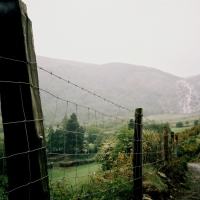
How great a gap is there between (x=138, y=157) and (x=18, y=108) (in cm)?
316

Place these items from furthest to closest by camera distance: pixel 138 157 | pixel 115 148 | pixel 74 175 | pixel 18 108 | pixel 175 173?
pixel 74 175
pixel 115 148
pixel 175 173
pixel 138 157
pixel 18 108

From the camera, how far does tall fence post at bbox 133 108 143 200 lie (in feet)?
13.9

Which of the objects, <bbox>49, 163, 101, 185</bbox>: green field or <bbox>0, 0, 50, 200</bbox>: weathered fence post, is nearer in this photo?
<bbox>0, 0, 50, 200</bbox>: weathered fence post

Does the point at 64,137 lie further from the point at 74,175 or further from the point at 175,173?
the point at 74,175

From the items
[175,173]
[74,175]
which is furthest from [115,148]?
[74,175]

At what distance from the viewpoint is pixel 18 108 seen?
1.72 m

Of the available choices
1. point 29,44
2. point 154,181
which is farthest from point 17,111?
point 154,181

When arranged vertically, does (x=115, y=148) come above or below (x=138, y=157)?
below

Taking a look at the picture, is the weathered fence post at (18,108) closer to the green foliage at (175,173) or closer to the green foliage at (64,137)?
the green foliage at (64,137)

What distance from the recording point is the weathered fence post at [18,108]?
1698mm

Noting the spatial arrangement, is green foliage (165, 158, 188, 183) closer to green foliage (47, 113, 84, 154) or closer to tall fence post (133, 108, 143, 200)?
tall fence post (133, 108, 143, 200)

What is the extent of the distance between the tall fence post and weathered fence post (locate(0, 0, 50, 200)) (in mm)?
2834

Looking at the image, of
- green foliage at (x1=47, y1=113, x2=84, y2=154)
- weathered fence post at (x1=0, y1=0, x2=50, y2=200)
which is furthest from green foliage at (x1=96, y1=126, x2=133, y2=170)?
weathered fence post at (x1=0, y1=0, x2=50, y2=200)

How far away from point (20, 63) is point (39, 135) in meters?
0.59
